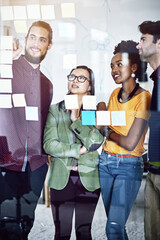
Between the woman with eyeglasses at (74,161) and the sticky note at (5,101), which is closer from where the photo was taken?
the woman with eyeglasses at (74,161)

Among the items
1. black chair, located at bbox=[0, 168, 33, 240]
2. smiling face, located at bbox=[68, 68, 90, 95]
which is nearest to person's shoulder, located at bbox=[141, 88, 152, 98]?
smiling face, located at bbox=[68, 68, 90, 95]

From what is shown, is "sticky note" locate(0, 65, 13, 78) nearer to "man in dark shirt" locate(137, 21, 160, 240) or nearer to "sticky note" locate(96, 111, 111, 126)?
"sticky note" locate(96, 111, 111, 126)

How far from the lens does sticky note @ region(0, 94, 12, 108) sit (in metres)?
2.04

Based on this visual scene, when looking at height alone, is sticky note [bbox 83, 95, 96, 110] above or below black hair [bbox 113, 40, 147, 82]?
below

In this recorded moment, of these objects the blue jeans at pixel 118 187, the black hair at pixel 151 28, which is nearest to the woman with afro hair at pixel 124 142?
the blue jeans at pixel 118 187

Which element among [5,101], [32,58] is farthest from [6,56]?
[5,101]

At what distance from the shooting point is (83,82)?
1914mm

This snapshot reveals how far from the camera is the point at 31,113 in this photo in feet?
6.56

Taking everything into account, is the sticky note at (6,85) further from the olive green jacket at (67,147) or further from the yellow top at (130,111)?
the yellow top at (130,111)

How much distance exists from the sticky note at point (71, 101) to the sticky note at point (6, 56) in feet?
1.67

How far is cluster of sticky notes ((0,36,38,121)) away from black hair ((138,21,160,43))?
0.90m

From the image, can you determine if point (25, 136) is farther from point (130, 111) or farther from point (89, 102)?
point (130, 111)

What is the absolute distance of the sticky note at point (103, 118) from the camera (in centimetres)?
189

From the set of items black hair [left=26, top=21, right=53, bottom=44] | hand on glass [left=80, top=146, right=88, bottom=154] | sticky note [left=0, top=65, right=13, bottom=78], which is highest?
black hair [left=26, top=21, right=53, bottom=44]
